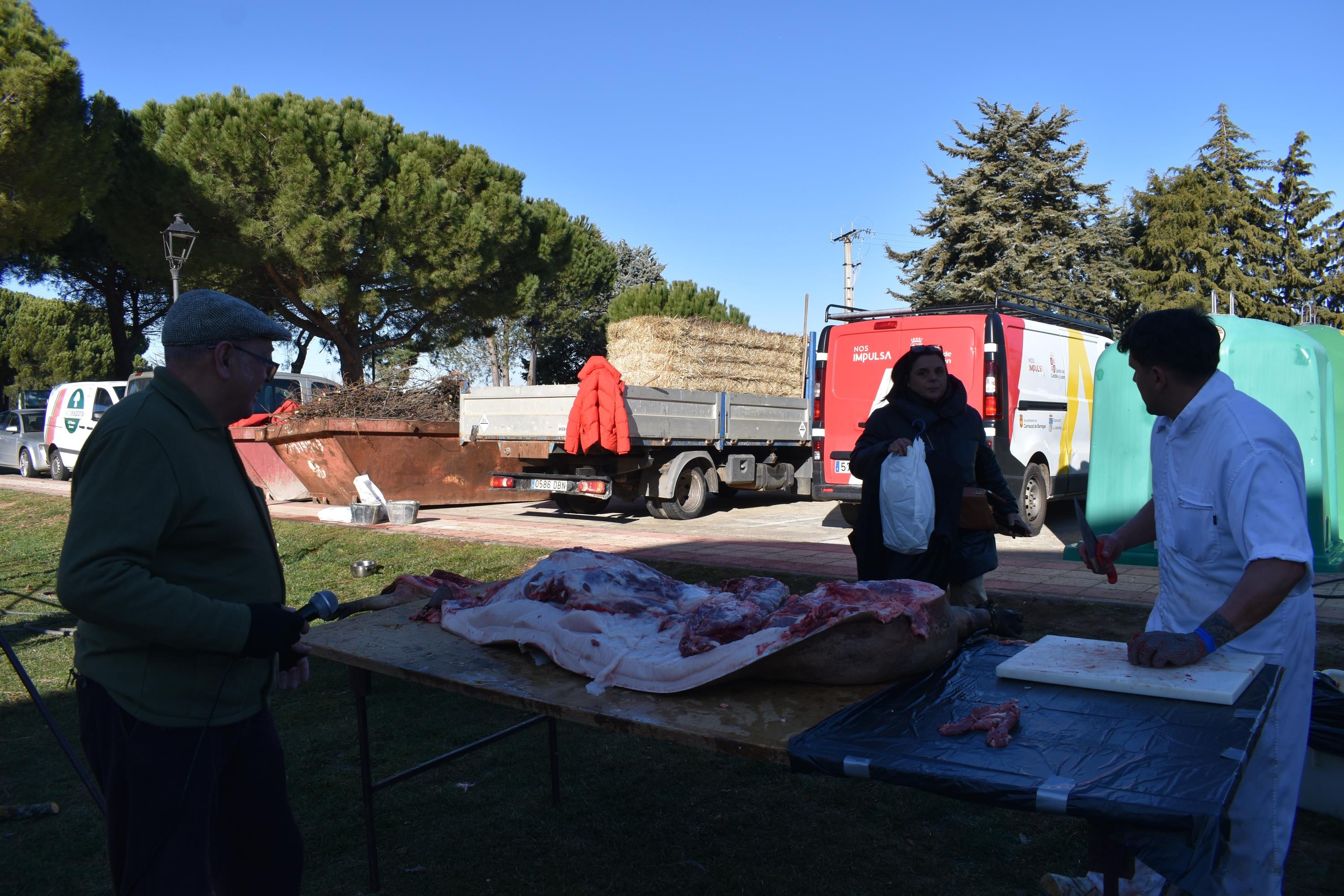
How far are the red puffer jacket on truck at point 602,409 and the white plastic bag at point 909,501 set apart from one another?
6.65 metres

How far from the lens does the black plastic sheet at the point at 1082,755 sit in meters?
1.68

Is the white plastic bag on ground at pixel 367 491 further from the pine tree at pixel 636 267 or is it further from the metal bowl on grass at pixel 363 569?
the pine tree at pixel 636 267

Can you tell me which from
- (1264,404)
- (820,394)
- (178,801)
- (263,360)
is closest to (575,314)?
(820,394)

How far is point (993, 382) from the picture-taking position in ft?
30.4

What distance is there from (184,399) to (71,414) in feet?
69.0

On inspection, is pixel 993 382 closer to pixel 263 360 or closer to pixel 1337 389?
pixel 1337 389

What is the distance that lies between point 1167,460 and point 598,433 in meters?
8.48

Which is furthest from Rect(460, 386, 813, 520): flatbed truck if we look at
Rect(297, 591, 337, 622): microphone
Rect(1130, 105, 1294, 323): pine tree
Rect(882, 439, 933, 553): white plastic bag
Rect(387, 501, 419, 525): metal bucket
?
Rect(1130, 105, 1294, 323): pine tree

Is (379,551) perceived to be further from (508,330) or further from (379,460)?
(508,330)

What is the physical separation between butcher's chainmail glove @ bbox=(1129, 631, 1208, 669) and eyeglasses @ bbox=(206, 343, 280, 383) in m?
2.39

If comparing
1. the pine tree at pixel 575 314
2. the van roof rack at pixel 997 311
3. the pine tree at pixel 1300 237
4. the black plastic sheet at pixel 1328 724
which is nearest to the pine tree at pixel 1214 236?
the pine tree at pixel 1300 237

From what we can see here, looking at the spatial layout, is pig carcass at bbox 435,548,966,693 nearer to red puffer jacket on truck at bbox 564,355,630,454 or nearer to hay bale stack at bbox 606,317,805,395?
red puffer jacket on truck at bbox 564,355,630,454

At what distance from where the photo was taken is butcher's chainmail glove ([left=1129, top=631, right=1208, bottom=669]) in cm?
233

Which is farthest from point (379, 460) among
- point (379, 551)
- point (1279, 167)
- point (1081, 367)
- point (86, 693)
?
point (1279, 167)
